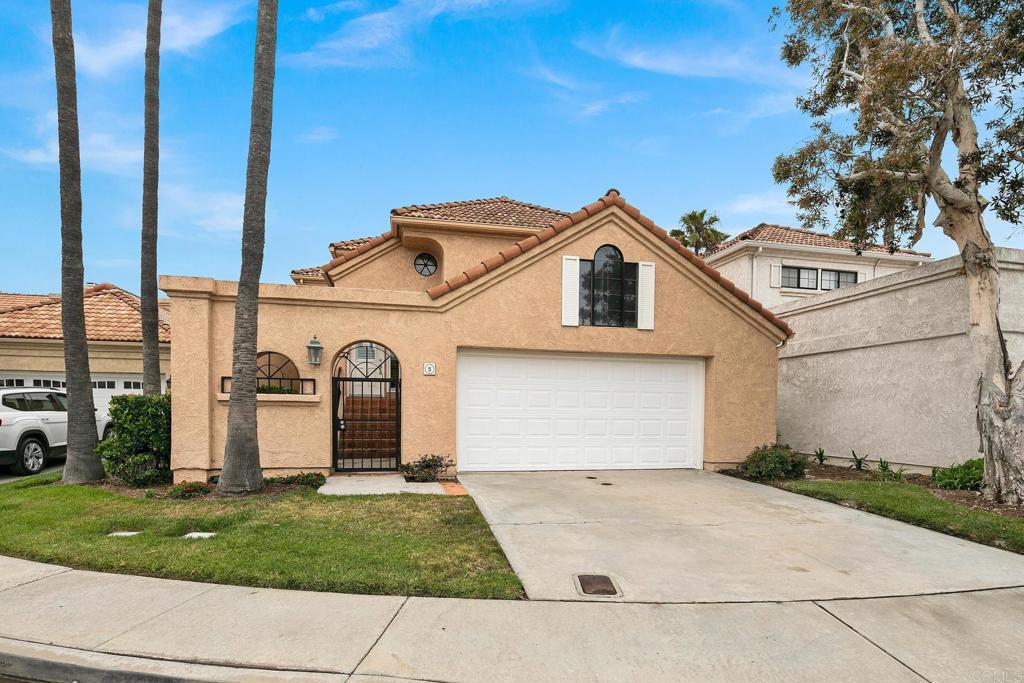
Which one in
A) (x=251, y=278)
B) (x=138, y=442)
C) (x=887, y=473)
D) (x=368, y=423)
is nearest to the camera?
(x=251, y=278)

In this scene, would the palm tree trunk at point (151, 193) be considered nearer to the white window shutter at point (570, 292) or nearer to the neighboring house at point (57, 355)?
the neighboring house at point (57, 355)

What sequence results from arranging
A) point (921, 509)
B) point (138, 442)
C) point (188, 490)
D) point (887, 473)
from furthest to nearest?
point (887, 473) → point (138, 442) → point (188, 490) → point (921, 509)

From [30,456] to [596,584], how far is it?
41.3ft

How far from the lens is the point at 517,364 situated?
10414 millimetres

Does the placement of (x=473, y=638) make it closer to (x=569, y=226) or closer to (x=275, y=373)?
(x=275, y=373)

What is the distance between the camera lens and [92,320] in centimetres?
1598

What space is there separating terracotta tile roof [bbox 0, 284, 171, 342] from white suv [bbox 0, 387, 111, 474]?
10.6ft

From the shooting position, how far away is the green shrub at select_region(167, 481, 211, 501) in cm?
778

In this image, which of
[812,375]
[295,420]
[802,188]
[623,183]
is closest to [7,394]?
[295,420]

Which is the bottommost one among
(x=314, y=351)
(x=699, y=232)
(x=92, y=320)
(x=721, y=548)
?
(x=721, y=548)

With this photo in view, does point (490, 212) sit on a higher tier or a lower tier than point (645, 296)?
higher

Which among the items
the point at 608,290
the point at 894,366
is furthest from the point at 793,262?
the point at 608,290

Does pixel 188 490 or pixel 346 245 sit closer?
pixel 188 490

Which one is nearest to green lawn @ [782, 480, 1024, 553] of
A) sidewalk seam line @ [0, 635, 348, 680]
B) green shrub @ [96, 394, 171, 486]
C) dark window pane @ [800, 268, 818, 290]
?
sidewalk seam line @ [0, 635, 348, 680]
